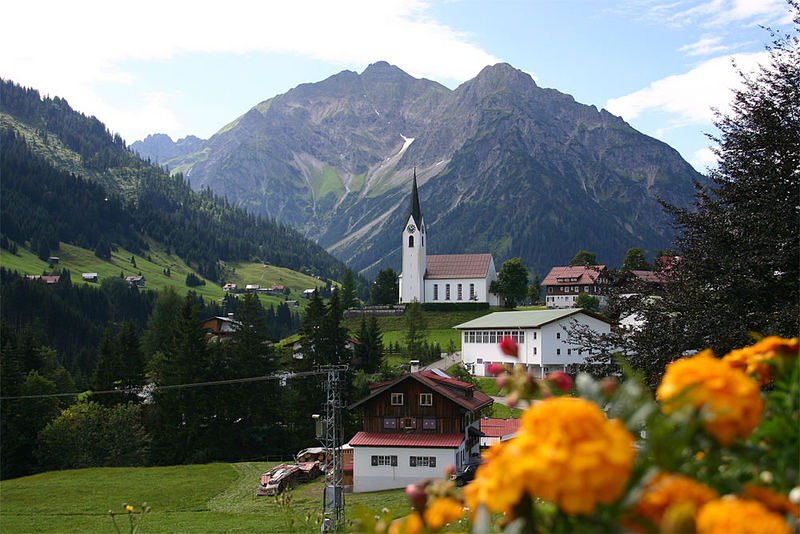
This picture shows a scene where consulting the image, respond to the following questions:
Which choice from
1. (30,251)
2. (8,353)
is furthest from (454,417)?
(30,251)

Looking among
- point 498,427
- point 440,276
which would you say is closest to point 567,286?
point 440,276

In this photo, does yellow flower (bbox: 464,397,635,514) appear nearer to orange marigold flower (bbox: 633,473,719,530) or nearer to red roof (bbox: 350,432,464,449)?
orange marigold flower (bbox: 633,473,719,530)

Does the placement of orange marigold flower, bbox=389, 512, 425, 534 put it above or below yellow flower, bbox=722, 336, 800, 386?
below

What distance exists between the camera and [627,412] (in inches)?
90.8

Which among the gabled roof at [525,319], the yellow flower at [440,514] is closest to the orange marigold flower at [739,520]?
the yellow flower at [440,514]

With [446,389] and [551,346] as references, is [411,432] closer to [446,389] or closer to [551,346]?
[446,389]

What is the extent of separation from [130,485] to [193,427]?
13042 mm

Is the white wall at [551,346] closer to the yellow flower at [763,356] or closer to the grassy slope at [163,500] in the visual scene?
the grassy slope at [163,500]

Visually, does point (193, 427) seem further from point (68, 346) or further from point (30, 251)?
point (30, 251)

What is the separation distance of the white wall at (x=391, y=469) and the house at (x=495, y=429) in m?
4.96

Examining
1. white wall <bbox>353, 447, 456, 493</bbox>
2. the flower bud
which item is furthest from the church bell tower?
the flower bud

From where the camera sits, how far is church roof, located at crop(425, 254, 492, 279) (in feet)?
Result: 362

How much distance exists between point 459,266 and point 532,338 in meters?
48.1

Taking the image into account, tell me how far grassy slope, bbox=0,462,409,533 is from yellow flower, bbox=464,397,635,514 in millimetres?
26924
